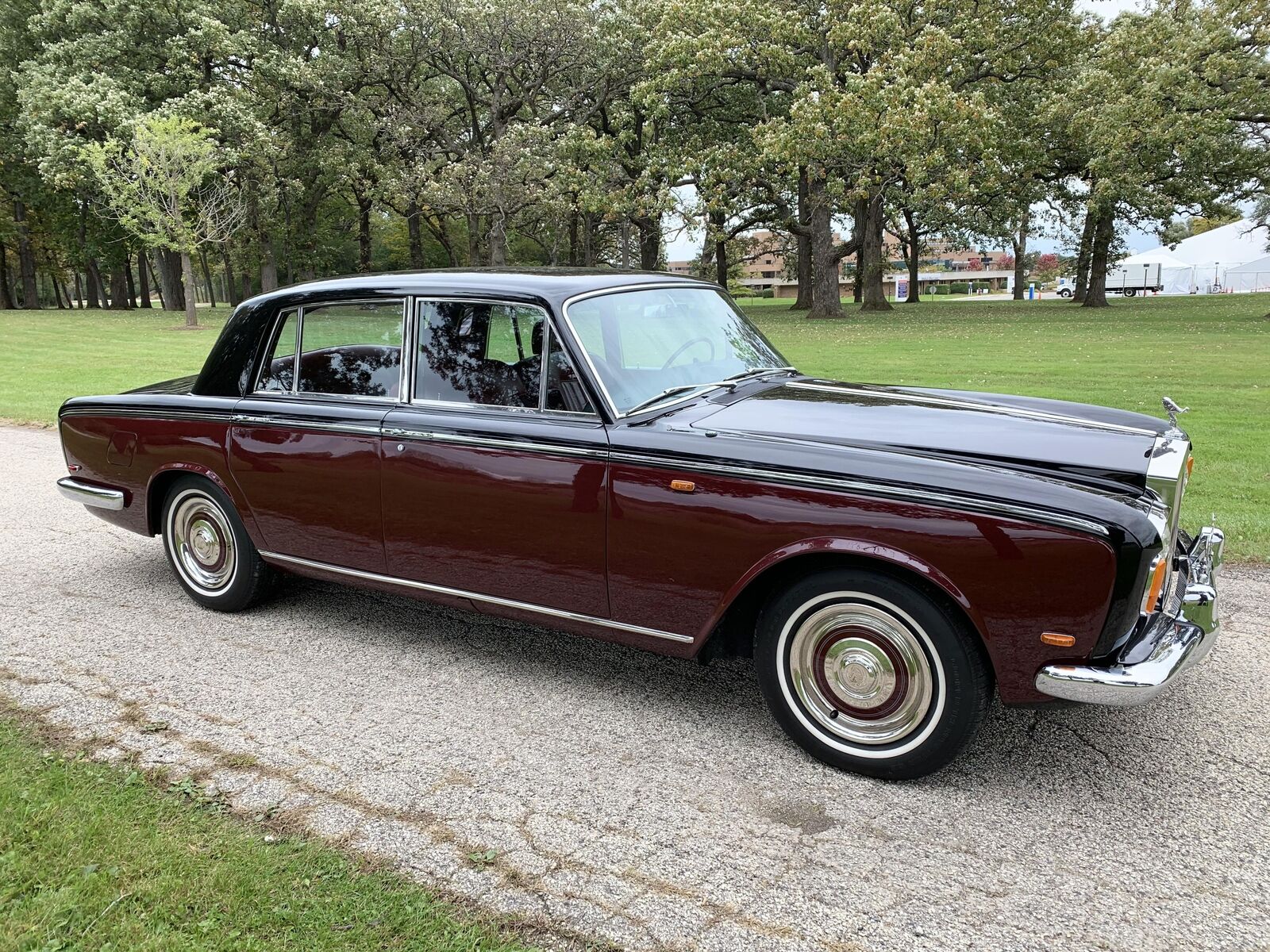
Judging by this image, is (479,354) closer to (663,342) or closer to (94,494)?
(663,342)

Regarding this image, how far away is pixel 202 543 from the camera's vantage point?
4.84m

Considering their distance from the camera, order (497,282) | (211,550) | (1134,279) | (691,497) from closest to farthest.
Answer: (691,497) < (497,282) < (211,550) < (1134,279)

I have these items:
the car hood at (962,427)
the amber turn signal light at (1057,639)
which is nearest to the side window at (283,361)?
the car hood at (962,427)

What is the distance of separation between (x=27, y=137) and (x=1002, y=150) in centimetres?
3260

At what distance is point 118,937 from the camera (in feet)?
7.75

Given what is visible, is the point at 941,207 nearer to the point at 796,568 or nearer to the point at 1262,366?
the point at 1262,366

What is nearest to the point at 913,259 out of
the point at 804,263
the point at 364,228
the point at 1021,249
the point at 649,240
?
the point at 1021,249

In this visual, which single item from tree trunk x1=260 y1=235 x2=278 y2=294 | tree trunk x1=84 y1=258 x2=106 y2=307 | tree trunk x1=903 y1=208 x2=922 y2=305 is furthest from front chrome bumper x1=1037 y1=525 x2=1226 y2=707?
tree trunk x1=84 y1=258 x2=106 y2=307

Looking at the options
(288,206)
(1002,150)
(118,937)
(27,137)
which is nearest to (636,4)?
(1002,150)

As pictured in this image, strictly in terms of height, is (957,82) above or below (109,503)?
above

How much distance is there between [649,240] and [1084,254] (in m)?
18.5

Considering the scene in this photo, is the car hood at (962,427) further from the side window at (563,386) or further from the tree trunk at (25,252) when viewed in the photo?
the tree trunk at (25,252)

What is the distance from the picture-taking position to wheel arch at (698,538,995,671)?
2873 mm

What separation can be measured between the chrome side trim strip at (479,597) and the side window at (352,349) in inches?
32.5
